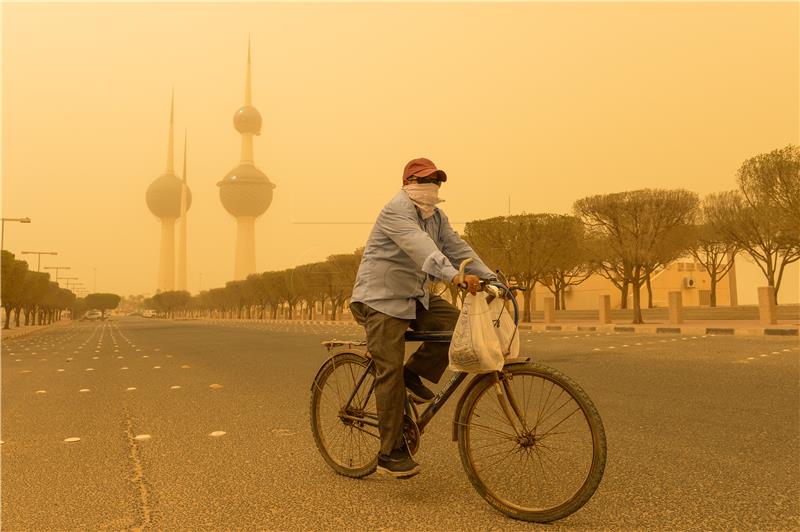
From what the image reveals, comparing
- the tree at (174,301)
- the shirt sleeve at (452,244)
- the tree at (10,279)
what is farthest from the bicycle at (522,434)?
the tree at (174,301)

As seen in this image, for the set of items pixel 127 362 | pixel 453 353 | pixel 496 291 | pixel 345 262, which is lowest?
pixel 127 362

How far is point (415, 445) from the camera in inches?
141

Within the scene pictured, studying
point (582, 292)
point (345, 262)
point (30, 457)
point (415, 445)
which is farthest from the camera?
point (582, 292)

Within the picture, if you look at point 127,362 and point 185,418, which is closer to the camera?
point 185,418

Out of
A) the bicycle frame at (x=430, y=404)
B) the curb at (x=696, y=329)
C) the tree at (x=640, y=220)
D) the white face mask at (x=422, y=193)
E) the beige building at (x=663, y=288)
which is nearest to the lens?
the bicycle frame at (x=430, y=404)

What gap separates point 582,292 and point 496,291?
7643 centimetres

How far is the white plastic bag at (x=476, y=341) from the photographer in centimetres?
304

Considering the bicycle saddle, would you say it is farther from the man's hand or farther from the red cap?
the red cap

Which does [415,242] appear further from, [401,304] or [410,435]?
[410,435]

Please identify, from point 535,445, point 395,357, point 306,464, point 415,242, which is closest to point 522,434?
point 535,445

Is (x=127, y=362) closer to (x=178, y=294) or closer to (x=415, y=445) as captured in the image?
(x=415, y=445)

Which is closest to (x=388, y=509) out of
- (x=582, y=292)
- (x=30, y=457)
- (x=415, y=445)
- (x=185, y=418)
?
(x=415, y=445)

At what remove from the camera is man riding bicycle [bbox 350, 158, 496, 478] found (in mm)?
3518

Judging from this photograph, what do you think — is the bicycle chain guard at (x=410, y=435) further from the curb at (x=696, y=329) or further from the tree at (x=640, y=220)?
the tree at (x=640, y=220)
